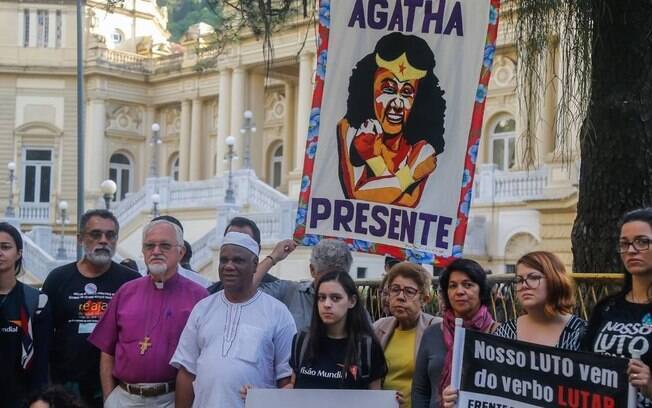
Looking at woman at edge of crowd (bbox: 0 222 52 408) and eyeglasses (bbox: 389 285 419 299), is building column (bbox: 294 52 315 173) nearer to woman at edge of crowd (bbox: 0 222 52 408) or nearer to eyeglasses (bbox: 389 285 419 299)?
woman at edge of crowd (bbox: 0 222 52 408)

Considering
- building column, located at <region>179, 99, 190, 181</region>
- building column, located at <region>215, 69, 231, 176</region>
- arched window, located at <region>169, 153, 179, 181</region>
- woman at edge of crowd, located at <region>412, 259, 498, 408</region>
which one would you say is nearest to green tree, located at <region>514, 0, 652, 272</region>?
woman at edge of crowd, located at <region>412, 259, 498, 408</region>

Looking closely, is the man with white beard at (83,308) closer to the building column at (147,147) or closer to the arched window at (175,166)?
the building column at (147,147)

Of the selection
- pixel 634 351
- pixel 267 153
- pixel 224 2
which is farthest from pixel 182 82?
pixel 634 351

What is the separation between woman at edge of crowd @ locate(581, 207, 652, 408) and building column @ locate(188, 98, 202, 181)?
4488 centimetres

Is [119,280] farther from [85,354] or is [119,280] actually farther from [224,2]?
[224,2]

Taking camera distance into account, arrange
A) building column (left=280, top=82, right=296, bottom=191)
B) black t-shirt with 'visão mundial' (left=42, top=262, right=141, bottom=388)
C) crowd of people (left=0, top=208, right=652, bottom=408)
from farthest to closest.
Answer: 1. building column (left=280, top=82, right=296, bottom=191)
2. black t-shirt with 'visão mundial' (left=42, top=262, right=141, bottom=388)
3. crowd of people (left=0, top=208, right=652, bottom=408)

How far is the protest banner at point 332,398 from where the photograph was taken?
17.5ft

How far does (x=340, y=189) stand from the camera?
6.40m

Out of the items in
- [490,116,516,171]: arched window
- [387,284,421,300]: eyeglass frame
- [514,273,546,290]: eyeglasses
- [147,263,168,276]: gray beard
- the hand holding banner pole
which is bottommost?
the hand holding banner pole

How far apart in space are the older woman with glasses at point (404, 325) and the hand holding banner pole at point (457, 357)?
76 cm

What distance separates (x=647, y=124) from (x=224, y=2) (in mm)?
2906

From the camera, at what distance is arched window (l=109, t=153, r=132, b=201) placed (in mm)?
51344

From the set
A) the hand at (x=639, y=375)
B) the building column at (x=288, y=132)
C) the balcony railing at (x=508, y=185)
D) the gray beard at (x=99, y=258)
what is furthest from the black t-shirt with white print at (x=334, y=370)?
the building column at (x=288, y=132)

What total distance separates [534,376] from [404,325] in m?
1.10
